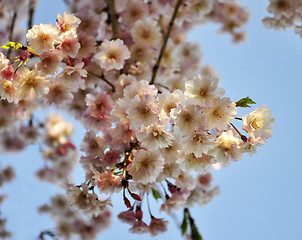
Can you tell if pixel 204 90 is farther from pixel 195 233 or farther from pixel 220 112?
pixel 195 233

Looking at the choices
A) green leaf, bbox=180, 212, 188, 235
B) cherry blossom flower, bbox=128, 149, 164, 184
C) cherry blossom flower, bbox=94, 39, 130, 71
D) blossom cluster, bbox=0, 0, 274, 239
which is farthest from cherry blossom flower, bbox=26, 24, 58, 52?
green leaf, bbox=180, 212, 188, 235

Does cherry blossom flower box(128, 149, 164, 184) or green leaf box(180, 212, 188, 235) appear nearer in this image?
cherry blossom flower box(128, 149, 164, 184)

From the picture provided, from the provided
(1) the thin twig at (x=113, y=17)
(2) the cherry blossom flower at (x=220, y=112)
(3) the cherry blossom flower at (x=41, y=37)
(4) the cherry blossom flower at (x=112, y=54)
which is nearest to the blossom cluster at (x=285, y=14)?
(1) the thin twig at (x=113, y=17)

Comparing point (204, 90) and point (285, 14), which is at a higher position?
point (285, 14)

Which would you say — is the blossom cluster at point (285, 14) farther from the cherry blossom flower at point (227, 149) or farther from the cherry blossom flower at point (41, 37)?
the cherry blossom flower at point (41, 37)

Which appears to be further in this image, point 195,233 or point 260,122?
point 195,233

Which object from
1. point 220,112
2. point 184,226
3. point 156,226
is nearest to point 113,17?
point 220,112

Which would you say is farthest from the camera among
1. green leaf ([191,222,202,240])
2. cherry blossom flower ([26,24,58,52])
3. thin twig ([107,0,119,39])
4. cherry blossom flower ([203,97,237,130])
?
thin twig ([107,0,119,39])

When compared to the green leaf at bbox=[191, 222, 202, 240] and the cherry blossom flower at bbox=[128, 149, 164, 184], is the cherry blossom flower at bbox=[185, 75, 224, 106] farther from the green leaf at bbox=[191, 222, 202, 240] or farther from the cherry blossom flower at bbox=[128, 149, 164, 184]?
the green leaf at bbox=[191, 222, 202, 240]

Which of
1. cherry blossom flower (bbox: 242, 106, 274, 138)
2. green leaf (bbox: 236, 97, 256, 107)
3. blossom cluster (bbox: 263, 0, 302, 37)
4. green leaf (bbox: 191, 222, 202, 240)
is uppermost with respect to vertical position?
blossom cluster (bbox: 263, 0, 302, 37)

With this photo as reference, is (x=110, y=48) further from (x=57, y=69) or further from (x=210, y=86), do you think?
(x=210, y=86)

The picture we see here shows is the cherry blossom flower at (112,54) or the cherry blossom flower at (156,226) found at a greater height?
the cherry blossom flower at (112,54)
